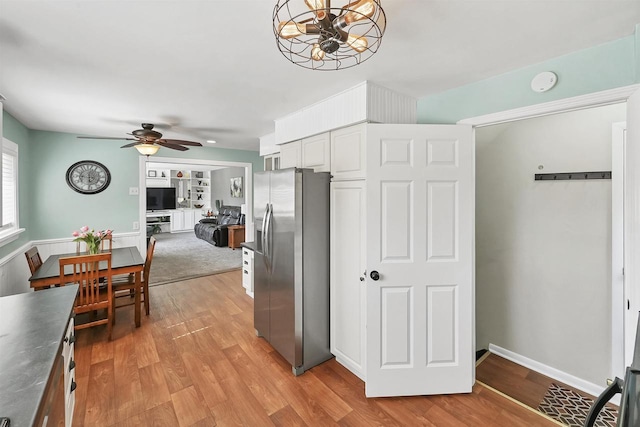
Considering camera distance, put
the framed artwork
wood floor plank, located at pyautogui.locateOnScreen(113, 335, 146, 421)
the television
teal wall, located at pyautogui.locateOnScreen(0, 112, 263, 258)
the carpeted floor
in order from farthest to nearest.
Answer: the television < the framed artwork < the carpeted floor < teal wall, located at pyautogui.locateOnScreen(0, 112, 263, 258) < wood floor plank, located at pyautogui.locateOnScreen(113, 335, 146, 421)

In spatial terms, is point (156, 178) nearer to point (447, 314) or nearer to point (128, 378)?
point (128, 378)

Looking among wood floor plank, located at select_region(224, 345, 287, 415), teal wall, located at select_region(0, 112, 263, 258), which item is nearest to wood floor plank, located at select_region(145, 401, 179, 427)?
wood floor plank, located at select_region(224, 345, 287, 415)

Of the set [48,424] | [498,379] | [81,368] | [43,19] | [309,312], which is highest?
[43,19]

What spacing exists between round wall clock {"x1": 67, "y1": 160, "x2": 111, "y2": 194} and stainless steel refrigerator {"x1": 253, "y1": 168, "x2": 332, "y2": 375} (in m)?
3.25

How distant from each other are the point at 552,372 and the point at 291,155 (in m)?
3.34

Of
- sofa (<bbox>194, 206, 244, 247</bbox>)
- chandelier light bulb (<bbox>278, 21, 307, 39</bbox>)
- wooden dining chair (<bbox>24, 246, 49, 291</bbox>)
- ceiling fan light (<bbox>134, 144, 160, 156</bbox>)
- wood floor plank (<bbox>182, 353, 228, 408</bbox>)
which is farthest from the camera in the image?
sofa (<bbox>194, 206, 244, 247</bbox>)

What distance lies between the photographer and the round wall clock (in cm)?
412

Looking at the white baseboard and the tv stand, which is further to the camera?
the tv stand

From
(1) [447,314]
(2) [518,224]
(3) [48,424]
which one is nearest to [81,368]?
(3) [48,424]

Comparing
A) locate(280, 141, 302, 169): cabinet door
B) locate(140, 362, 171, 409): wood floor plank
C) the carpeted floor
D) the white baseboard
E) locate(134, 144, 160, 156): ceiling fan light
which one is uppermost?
locate(134, 144, 160, 156): ceiling fan light

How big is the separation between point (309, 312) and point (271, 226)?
86 cm

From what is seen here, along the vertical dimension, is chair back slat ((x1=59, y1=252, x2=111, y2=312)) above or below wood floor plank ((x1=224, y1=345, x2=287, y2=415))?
above

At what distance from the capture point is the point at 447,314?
2139 mm

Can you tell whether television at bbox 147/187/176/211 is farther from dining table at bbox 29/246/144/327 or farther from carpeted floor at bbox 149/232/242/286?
dining table at bbox 29/246/144/327
